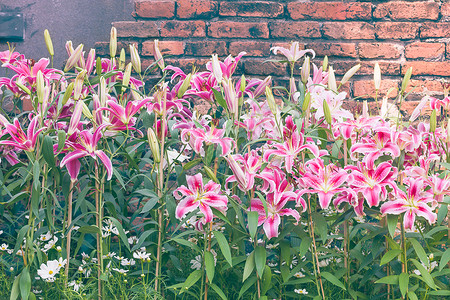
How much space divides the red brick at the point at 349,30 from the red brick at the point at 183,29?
561 mm

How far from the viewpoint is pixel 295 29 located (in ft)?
6.21

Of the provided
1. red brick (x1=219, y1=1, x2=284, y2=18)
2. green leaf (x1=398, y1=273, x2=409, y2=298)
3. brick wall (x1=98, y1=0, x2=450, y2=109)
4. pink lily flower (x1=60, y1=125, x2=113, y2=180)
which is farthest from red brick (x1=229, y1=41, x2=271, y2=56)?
green leaf (x1=398, y1=273, x2=409, y2=298)

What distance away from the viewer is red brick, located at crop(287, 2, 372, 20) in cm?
187

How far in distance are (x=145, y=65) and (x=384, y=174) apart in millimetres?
1221

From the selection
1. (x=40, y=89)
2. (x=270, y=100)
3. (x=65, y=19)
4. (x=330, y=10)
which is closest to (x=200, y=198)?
(x=270, y=100)

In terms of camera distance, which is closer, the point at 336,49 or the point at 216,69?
the point at 216,69

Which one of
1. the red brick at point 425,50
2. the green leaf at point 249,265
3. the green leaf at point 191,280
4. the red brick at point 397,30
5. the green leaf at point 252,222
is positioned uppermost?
the red brick at point 397,30

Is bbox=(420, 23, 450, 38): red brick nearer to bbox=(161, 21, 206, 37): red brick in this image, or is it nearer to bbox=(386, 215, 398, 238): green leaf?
bbox=(161, 21, 206, 37): red brick

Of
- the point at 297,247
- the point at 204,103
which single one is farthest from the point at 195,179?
the point at 204,103

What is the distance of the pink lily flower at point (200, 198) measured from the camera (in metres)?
1.06

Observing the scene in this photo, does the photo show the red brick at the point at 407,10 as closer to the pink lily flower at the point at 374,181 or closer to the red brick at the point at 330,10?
the red brick at the point at 330,10

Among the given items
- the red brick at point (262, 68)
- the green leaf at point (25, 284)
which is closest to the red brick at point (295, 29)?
the red brick at point (262, 68)

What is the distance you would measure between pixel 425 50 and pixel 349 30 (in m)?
0.35

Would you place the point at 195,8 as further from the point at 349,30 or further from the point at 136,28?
the point at 349,30
